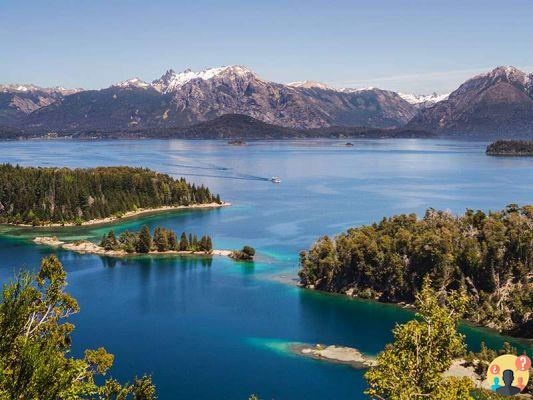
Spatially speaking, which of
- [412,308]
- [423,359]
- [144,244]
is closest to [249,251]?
[144,244]

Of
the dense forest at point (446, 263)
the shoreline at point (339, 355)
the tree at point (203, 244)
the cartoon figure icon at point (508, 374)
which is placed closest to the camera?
Answer: the cartoon figure icon at point (508, 374)

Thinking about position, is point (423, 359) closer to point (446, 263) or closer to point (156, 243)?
point (446, 263)

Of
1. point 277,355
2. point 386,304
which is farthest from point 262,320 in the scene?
point 386,304

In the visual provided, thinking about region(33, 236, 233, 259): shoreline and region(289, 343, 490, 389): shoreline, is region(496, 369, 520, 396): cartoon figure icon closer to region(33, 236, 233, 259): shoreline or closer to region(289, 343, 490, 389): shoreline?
region(289, 343, 490, 389): shoreline

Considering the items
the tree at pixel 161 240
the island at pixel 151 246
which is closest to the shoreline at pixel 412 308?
the island at pixel 151 246

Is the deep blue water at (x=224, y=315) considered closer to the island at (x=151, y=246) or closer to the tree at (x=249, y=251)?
the tree at (x=249, y=251)

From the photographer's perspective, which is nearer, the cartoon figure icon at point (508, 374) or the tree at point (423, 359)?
the tree at point (423, 359)

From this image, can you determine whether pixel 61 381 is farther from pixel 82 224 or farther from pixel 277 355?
pixel 82 224
